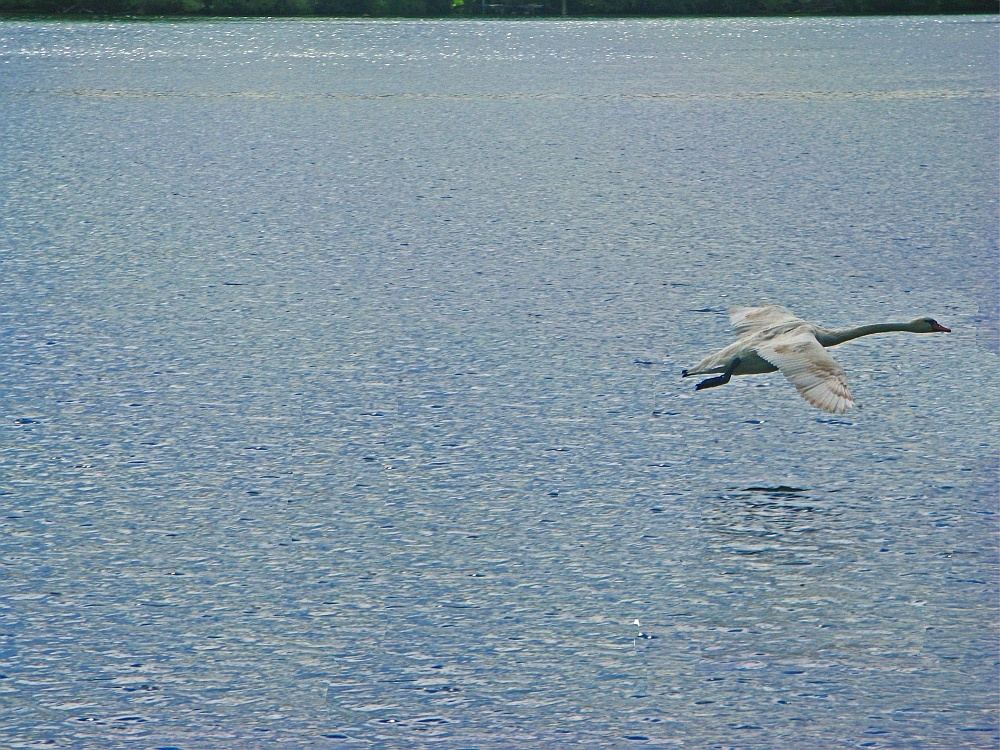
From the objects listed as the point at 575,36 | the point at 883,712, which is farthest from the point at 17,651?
the point at 575,36

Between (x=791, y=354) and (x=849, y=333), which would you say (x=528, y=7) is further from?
(x=791, y=354)

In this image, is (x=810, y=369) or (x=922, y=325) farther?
(x=922, y=325)

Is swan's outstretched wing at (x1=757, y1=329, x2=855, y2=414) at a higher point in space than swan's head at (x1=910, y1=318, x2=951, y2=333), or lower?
higher

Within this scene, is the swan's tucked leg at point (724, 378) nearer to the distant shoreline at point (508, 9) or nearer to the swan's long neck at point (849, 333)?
the swan's long neck at point (849, 333)

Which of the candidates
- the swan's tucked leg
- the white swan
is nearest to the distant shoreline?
the white swan

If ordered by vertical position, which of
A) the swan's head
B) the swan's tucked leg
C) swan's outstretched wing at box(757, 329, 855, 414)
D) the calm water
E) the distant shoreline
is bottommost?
the distant shoreline

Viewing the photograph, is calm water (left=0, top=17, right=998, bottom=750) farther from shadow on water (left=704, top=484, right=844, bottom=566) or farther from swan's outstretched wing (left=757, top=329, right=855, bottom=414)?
swan's outstretched wing (left=757, top=329, right=855, bottom=414)

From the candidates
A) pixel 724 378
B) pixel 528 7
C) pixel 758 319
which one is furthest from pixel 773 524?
pixel 528 7

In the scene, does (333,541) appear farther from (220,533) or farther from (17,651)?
(17,651)
